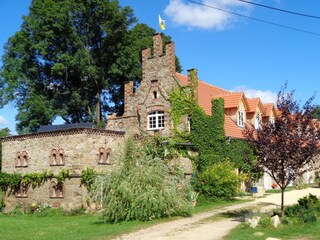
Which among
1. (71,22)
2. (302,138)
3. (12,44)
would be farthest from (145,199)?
(12,44)

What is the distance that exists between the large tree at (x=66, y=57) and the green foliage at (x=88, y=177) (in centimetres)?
1770

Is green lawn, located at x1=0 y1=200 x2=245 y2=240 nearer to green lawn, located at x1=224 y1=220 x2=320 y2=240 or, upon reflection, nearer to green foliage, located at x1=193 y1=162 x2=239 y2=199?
green foliage, located at x1=193 y1=162 x2=239 y2=199

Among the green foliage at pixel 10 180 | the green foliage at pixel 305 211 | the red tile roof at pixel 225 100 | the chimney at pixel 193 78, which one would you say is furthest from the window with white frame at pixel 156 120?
the green foliage at pixel 305 211

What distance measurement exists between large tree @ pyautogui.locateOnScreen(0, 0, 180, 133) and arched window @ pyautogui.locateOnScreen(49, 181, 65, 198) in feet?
52.7

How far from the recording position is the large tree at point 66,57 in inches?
1702

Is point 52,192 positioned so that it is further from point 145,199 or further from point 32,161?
point 145,199

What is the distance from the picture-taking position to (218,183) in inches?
1059

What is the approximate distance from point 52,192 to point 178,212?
35.3 feet

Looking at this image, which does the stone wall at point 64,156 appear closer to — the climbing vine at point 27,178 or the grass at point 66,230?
the climbing vine at point 27,178

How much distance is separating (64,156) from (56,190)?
2.32 metres

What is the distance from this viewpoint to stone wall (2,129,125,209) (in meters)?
27.6

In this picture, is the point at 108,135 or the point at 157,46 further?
the point at 157,46

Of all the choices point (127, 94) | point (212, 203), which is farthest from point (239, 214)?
point (127, 94)

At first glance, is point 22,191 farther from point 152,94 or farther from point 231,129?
point 231,129
